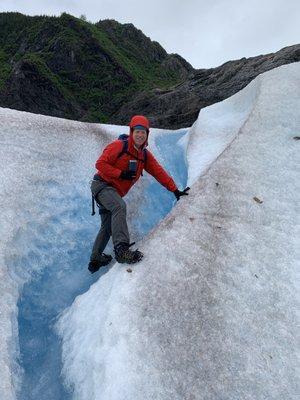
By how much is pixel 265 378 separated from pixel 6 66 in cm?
5703

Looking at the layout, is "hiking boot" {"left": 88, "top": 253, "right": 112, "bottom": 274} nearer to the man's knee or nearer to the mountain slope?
the man's knee

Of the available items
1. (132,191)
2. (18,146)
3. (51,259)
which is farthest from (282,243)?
(18,146)

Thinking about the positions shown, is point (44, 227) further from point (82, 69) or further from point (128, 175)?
point (82, 69)

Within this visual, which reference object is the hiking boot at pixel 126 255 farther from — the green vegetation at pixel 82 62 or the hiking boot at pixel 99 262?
the green vegetation at pixel 82 62

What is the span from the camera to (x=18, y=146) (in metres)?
11.8

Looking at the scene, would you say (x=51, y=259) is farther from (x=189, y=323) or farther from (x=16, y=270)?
(x=189, y=323)

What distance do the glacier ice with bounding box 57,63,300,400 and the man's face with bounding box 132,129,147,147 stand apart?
1499 millimetres

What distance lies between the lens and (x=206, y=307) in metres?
6.32

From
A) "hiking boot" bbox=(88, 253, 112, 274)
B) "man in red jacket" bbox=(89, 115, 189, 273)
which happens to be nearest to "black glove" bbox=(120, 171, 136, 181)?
"man in red jacket" bbox=(89, 115, 189, 273)

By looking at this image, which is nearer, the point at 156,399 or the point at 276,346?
the point at 156,399

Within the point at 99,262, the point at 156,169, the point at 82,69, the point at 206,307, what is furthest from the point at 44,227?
the point at 82,69

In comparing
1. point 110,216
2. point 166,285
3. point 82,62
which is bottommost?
point 166,285

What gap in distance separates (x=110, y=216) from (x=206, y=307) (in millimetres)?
3100

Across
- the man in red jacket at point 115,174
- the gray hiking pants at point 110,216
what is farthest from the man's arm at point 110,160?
the gray hiking pants at point 110,216
